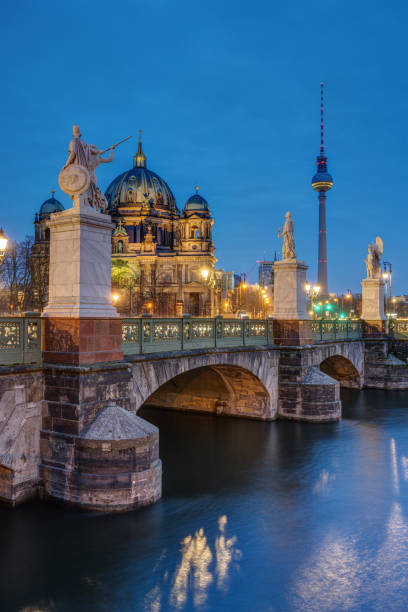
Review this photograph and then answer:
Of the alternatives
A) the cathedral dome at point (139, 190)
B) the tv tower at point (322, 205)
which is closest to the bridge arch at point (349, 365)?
the cathedral dome at point (139, 190)

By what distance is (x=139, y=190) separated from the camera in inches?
3976

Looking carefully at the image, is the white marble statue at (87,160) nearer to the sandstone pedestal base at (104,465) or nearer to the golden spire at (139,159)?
the sandstone pedestal base at (104,465)

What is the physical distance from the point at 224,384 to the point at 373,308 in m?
15.0

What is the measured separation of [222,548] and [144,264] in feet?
274

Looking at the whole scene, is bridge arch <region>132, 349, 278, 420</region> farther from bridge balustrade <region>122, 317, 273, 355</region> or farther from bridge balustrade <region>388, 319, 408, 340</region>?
bridge balustrade <region>388, 319, 408, 340</region>

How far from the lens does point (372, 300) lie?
3331 centimetres

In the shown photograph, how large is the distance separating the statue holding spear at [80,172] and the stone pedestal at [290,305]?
10769mm

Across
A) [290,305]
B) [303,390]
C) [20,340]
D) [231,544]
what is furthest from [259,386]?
[20,340]

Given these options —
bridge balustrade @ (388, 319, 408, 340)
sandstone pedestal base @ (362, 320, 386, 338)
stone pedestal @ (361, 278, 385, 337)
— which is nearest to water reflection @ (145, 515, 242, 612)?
sandstone pedestal base @ (362, 320, 386, 338)

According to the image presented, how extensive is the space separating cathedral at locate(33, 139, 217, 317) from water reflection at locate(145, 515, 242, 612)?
6566 centimetres

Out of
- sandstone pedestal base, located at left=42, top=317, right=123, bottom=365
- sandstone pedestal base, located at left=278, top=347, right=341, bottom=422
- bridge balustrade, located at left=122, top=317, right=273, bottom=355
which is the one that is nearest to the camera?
sandstone pedestal base, located at left=42, top=317, right=123, bottom=365

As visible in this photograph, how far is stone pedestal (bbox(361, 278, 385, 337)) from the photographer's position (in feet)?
107

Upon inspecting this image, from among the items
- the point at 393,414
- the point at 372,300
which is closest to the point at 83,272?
the point at 393,414

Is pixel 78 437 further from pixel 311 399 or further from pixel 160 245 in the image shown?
pixel 160 245
